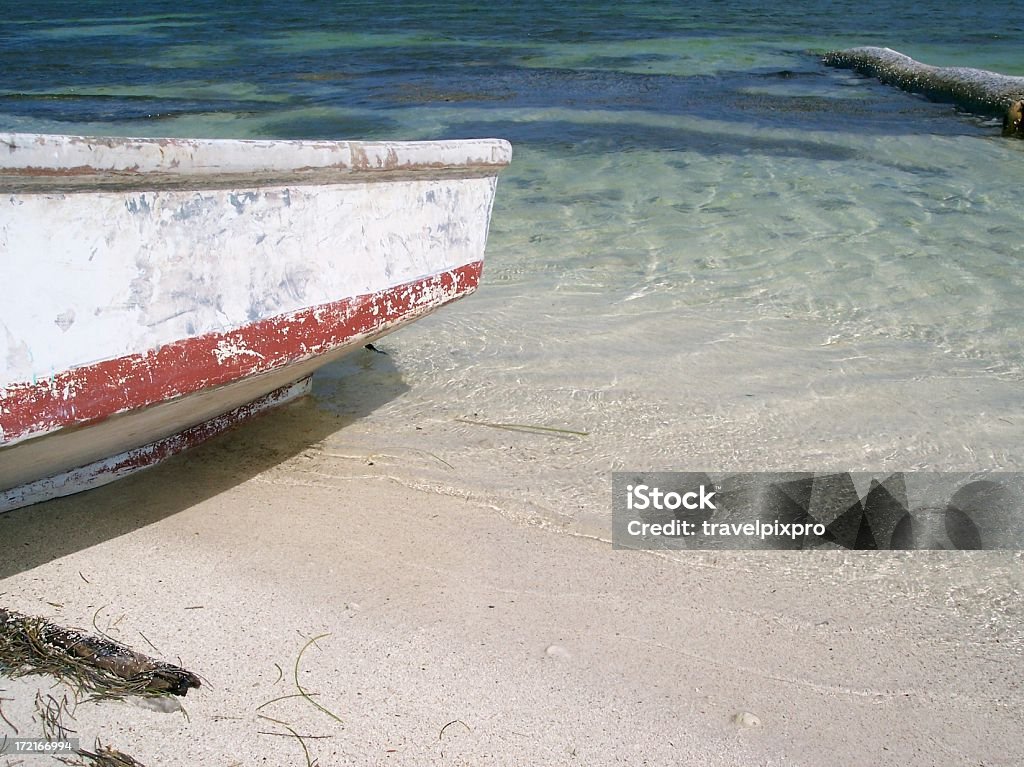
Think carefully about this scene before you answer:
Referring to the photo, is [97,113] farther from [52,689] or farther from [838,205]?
[52,689]

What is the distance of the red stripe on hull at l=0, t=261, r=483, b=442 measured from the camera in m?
2.09

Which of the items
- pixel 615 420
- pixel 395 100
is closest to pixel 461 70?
pixel 395 100

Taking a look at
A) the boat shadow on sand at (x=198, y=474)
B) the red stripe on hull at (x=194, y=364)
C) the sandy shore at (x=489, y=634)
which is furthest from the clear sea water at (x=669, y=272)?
the red stripe on hull at (x=194, y=364)

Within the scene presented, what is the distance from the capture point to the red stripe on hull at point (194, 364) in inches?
82.4

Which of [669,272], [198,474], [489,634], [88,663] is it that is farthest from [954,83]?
[88,663]

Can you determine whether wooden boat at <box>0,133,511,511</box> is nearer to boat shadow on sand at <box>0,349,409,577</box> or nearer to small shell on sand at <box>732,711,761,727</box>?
boat shadow on sand at <box>0,349,409,577</box>

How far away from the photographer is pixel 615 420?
3.38 metres

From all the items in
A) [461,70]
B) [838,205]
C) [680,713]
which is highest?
[461,70]

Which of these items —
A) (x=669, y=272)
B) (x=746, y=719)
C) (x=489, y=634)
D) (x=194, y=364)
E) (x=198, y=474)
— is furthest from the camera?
(x=669, y=272)

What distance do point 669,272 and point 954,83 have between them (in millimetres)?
6833

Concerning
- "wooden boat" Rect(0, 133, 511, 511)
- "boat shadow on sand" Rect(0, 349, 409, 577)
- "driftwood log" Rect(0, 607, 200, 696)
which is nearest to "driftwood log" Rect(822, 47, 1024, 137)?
"boat shadow on sand" Rect(0, 349, 409, 577)

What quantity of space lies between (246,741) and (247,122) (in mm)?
8314

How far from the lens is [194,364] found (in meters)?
2.36

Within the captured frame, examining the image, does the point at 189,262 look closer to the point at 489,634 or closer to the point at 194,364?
the point at 194,364
